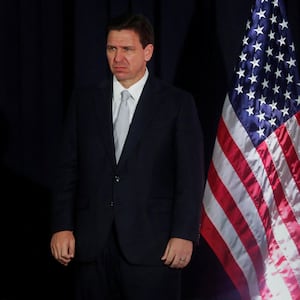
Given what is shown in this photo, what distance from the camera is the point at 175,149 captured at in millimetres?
1957

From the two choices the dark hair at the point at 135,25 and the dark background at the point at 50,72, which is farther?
the dark background at the point at 50,72

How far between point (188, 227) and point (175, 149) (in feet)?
0.73

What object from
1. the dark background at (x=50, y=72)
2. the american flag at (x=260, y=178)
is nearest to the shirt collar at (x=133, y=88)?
the american flag at (x=260, y=178)

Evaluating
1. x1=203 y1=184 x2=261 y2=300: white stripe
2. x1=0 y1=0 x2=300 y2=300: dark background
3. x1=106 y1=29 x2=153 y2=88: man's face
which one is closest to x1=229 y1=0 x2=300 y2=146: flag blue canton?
x1=203 y1=184 x2=261 y2=300: white stripe

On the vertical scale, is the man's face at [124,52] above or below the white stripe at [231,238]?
above

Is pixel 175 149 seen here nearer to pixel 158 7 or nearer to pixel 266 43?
pixel 266 43

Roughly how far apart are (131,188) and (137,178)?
33 mm

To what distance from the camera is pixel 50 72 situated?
117 inches

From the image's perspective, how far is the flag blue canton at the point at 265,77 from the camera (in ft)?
8.18

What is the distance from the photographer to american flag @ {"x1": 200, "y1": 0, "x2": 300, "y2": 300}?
2490 millimetres

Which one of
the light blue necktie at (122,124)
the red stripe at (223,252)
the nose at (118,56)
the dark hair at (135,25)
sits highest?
the dark hair at (135,25)

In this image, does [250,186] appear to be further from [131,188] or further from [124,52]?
[124,52]

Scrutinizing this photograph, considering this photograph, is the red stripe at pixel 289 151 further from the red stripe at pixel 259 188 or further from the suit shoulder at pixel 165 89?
the suit shoulder at pixel 165 89

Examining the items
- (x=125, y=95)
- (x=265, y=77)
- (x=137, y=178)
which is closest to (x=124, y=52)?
(x=125, y=95)
